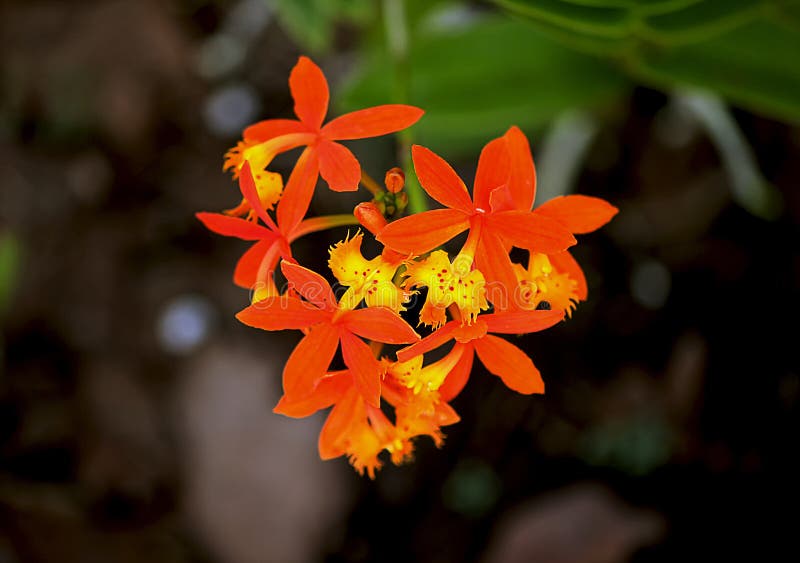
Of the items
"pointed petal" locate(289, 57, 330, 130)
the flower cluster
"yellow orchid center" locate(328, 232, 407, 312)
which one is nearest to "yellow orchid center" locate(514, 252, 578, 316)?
the flower cluster

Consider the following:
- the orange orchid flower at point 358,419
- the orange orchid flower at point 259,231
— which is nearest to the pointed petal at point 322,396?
the orange orchid flower at point 358,419

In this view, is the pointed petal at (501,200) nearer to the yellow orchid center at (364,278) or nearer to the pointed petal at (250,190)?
the yellow orchid center at (364,278)

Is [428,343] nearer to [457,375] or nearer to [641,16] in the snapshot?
[457,375]

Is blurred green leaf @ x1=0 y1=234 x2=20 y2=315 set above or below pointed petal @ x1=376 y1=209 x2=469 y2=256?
below

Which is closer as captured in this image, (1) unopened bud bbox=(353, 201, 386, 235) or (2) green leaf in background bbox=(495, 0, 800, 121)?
(1) unopened bud bbox=(353, 201, 386, 235)

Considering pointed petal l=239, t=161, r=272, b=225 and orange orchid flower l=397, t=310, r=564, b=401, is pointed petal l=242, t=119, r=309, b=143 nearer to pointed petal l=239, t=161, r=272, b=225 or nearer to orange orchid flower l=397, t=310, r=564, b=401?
pointed petal l=239, t=161, r=272, b=225

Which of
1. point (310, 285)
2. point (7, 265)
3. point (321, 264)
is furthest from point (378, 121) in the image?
point (7, 265)

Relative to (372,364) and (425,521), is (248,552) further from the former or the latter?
(372,364)
